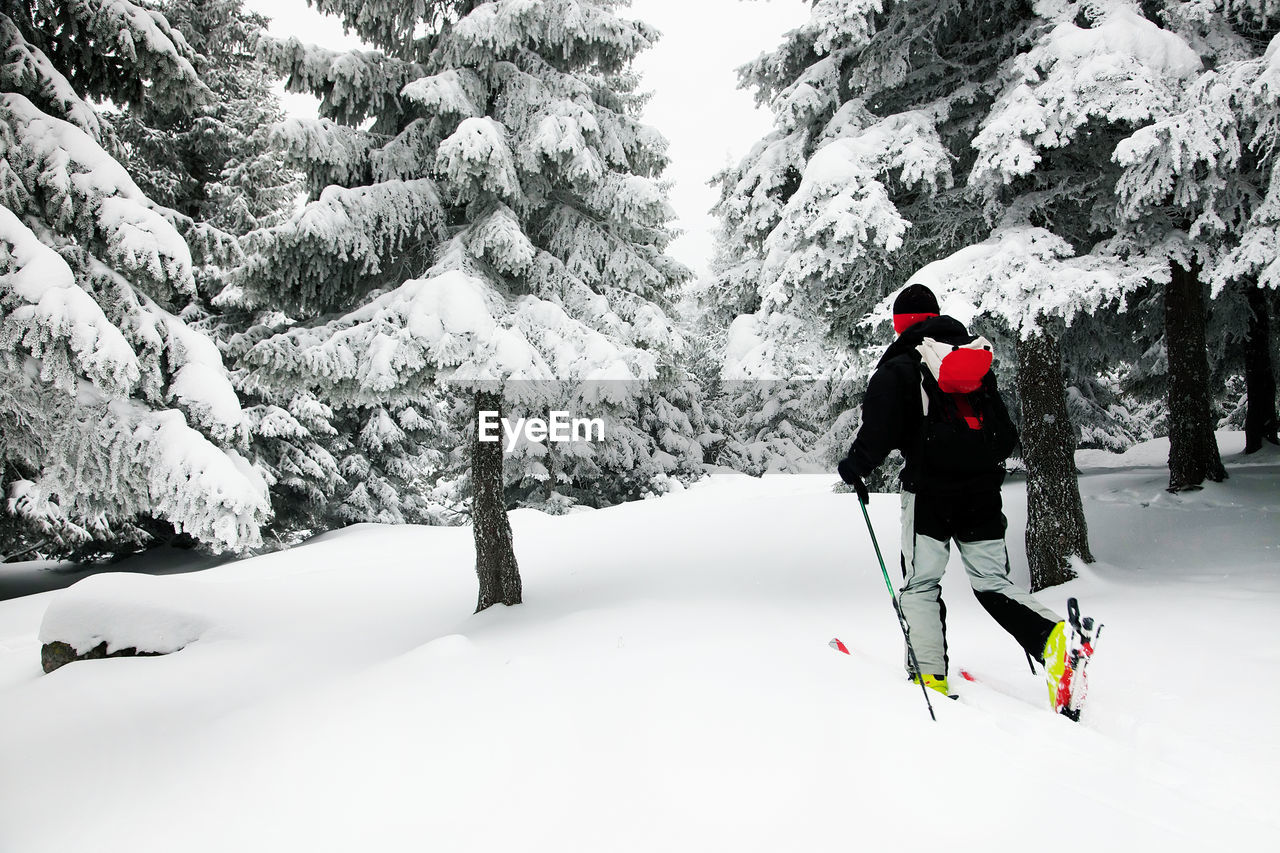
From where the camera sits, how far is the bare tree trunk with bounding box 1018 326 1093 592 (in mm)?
6551

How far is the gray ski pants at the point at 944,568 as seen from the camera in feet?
12.0

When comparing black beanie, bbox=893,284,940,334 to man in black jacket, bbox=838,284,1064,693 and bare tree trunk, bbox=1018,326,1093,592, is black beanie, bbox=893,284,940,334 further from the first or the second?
bare tree trunk, bbox=1018,326,1093,592

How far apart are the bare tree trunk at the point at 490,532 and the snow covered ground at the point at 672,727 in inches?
22.8

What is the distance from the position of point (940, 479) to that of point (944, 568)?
0.48 meters

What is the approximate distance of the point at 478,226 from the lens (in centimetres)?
740

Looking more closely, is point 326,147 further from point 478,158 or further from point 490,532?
point 490,532

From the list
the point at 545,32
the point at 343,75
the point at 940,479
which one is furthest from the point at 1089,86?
the point at 343,75

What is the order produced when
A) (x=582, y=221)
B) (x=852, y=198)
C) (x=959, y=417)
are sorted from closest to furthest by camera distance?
(x=959, y=417) < (x=852, y=198) < (x=582, y=221)

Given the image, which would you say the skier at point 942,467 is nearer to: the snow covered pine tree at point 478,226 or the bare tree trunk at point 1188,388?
the snow covered pine tree at point 478,226

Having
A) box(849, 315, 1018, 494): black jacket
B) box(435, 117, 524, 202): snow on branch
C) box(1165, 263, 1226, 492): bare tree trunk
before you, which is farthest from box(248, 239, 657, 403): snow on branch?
box(1165, 263, 1226, 492): bare tree trunk

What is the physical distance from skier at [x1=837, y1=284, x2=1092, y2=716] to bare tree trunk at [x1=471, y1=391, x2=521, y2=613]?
16.4 ft

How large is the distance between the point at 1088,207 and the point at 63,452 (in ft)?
36.2

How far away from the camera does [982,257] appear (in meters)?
5.96
